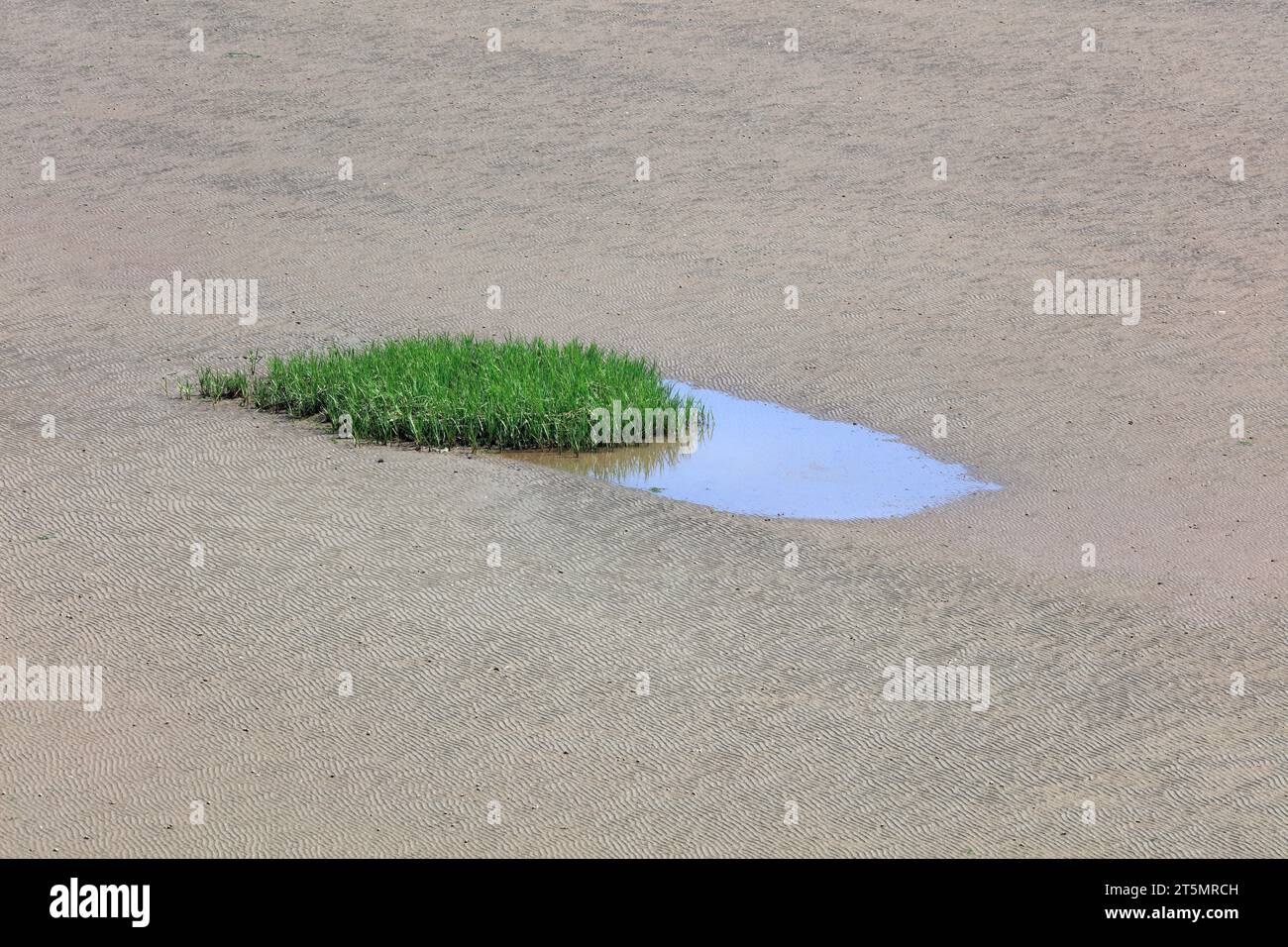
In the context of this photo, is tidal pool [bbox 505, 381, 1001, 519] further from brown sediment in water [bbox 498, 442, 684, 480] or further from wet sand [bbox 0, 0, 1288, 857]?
wet sand [bbox 0, 0, 1288, 857]

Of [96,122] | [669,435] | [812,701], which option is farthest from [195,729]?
[96,122]

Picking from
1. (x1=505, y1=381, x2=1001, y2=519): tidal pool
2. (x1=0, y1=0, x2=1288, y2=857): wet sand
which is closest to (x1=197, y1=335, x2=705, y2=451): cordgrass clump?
(x1=505, y1=381, x2=1001, y2=519): tidal pool

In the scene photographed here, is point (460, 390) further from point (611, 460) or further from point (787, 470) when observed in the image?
point (787, 470)

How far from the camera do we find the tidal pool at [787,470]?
11.9m

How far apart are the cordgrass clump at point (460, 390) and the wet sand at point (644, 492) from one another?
38 cm

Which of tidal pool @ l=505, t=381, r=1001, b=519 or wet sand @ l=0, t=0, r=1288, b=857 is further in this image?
tidal pool @ l=505, t=381, r=1001, b=519

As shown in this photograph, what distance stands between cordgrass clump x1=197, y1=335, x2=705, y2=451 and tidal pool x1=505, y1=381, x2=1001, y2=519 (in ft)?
0.89

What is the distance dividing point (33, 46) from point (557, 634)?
1797cm

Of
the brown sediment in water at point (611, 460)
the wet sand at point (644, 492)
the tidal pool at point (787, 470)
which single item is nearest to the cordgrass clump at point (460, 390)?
the brown sediment in water at point (611, 460)

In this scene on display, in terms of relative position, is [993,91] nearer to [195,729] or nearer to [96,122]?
[96,122]

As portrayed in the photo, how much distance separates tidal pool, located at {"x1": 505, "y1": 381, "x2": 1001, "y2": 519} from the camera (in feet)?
39.2

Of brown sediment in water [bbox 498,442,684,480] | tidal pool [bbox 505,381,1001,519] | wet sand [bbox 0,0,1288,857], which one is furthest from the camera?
brown sediment in water [bbox 498,442,684,480]

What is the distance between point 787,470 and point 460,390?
2558mm

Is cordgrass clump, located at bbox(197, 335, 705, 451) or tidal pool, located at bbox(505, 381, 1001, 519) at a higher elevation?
cordgrass clump, located at bbox(197, 335, 705, 451)
